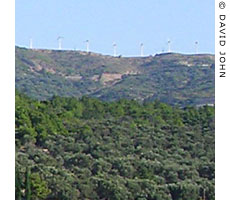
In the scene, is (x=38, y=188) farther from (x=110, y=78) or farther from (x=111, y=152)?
(x=110, y=78)

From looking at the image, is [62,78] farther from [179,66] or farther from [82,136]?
[82,136]

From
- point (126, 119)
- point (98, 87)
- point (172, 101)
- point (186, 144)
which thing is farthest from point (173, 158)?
point (98, 87)

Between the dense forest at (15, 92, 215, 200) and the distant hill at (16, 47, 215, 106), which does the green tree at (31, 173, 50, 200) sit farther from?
the distant hill at (16, 47, 215, 106)

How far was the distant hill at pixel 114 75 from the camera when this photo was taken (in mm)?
83438

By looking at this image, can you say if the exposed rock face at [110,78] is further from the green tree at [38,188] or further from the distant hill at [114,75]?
the green tree at [38,188]

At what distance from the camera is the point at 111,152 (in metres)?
26.7

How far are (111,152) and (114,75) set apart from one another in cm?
7144

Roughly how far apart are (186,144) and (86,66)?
7448 centimetres

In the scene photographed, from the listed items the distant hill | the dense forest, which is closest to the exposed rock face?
the distant hill

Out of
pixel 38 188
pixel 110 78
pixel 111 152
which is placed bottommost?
pixel 38 188

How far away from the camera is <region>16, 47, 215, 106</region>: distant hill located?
8344 cm

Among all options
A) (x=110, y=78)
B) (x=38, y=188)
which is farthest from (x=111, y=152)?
(x=110, y=78)

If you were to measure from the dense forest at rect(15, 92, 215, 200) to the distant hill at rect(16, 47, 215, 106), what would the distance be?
130 feet

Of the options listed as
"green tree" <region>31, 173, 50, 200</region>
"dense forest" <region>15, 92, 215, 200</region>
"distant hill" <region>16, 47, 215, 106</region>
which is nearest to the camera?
"green tree" <region>31, 173, 50, 200</region>
